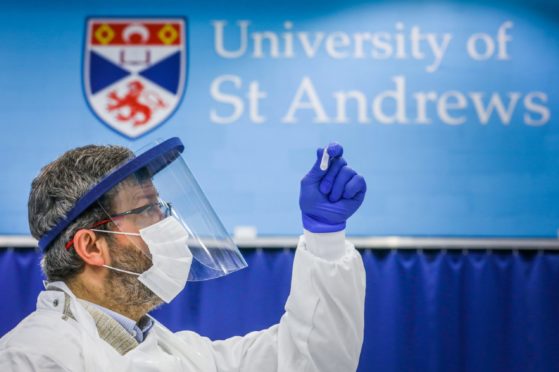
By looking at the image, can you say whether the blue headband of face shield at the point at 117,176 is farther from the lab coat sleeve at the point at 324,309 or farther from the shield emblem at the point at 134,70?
the shield emblem at the point at 134,70

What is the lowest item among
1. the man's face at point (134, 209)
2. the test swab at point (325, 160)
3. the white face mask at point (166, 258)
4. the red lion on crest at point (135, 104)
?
the white face mask at point (166, 258)

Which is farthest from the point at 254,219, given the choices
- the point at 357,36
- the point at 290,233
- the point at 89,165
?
the point at 89,165

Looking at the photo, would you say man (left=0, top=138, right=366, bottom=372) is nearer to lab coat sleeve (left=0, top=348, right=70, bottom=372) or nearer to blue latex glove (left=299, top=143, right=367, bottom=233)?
blue latex glove (left=299, top=143, right=367, bottom=233)

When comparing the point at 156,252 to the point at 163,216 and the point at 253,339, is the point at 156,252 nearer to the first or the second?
the point at 163,216

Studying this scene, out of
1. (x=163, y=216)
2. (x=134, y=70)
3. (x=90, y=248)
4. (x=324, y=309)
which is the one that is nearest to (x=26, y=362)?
(x=90, y=248)

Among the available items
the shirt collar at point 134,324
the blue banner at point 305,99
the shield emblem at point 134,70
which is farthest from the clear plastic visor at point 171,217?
the shield emblem at point 134,70

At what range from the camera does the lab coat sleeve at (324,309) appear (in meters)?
1.60

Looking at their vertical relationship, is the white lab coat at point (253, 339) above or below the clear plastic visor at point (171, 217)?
below

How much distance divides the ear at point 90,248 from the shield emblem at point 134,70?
1.54 m

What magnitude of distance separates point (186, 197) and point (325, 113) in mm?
1569

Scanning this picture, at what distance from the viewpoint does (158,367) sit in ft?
4.93

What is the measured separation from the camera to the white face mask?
1.61 metres

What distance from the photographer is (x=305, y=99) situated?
3.14 metres

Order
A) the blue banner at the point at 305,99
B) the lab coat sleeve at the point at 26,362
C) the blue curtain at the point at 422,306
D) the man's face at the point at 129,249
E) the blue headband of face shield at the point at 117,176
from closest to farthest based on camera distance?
the lab coat sleeve at the point at 26,362
the blue headband of face shield at the point at 117,176
the man's face at the point at 129,249
the blue curtain at the point at 422,306
the blue banner at the point at 305,99
